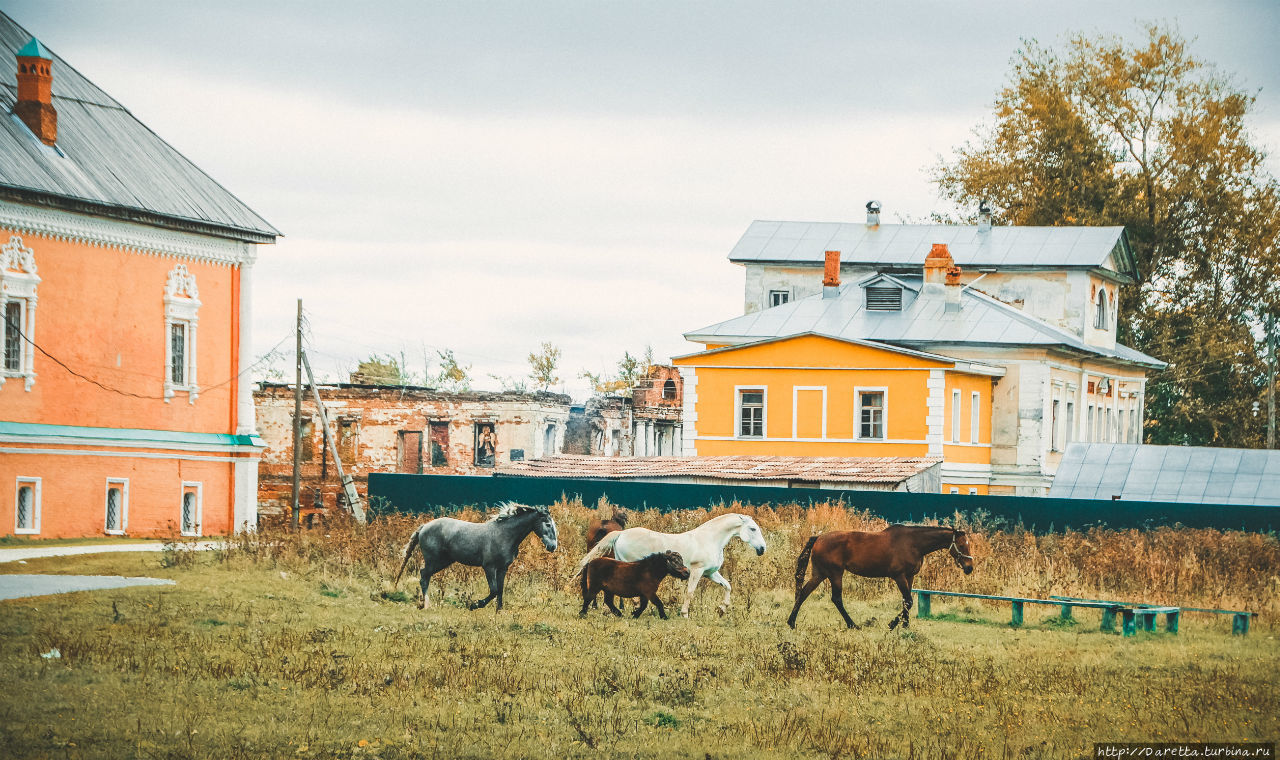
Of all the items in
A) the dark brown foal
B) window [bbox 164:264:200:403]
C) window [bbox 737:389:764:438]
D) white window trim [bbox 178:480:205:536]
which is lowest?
white window trim [bbox 178:480:205:536]

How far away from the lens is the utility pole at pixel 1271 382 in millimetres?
47438

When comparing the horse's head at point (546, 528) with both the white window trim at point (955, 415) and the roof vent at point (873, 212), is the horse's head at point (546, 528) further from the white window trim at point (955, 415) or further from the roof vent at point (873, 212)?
the roof vent at point (873, 212)

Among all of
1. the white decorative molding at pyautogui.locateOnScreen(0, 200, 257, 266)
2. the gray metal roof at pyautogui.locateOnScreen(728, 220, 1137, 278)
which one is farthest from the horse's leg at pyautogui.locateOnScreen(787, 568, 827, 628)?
the gray metal roof at pyautogui.locateOnScreen(728, 220, 1137, 278)

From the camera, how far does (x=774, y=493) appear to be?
97.5ft

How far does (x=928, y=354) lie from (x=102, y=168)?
22.2m

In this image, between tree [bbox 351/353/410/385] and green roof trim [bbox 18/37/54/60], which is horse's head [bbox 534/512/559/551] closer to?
green roof trim [bbox 18/37/54/60]

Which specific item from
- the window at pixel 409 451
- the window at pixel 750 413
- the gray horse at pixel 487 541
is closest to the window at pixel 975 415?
the window at pixel 750 413

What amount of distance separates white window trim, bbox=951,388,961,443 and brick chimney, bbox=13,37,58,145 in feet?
80.4

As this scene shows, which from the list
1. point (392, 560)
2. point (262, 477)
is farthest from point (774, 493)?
point (262, 477)

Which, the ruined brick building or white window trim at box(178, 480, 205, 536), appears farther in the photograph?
the ruined brick building

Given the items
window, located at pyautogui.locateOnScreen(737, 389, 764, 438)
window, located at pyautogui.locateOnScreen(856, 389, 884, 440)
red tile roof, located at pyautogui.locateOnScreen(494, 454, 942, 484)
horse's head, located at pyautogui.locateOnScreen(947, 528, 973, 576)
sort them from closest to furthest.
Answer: horse's head, located at pyautogui.locateOnScreen(947, 528, 973, 576)
red tile roof, located at pyautogui.locateOnScreen(494, 454, 942, 484)
window, located at pyautogui.locateOnScreen(856, 389, 884, 440)
window, located at pyautogui.locateOnScreen(737, 389, 764, 438)

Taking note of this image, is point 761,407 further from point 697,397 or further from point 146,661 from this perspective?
point 146,661

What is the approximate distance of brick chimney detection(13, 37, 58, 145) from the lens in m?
32.0

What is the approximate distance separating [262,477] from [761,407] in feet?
52.2
